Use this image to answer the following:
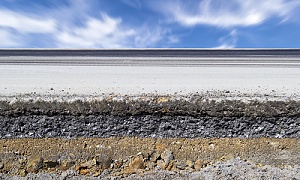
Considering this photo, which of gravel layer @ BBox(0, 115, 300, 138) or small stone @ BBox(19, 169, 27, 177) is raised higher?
gravel layer @ BBox(0, 115, 300, 138)

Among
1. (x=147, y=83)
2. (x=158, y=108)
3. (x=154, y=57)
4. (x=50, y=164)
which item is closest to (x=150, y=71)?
(x=147, y=83)

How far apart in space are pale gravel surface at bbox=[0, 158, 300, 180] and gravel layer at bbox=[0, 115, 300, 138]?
34cm

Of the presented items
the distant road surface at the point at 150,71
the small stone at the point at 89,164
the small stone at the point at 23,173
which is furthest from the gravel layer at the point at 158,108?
the distant road surface at the point at 150,71

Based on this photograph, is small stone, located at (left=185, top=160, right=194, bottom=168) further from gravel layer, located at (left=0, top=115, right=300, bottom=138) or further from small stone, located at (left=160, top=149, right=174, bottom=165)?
gravel layer, located at (left=0, top=115, right=300, bottom=138)

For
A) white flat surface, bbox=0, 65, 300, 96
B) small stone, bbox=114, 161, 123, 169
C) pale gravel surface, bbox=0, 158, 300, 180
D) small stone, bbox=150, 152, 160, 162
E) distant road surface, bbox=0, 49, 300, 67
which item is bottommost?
pale gravel surface, bbox=0, 158, 300, 180

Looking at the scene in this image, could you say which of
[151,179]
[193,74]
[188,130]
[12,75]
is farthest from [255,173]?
[12,75]

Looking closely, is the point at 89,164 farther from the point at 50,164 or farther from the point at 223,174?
the point at 223,174

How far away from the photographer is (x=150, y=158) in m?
2.26

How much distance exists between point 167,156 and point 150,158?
18 centimetres

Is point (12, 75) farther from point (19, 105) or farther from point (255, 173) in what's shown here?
point (255, 173)

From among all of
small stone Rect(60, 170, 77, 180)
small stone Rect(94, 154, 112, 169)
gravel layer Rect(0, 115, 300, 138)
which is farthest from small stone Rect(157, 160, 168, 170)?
small stone Rect(60, 170, 77, 180)

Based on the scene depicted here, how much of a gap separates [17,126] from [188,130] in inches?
78.1

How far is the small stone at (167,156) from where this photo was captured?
2221mm

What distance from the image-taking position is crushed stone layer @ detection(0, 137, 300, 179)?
2139 mm
